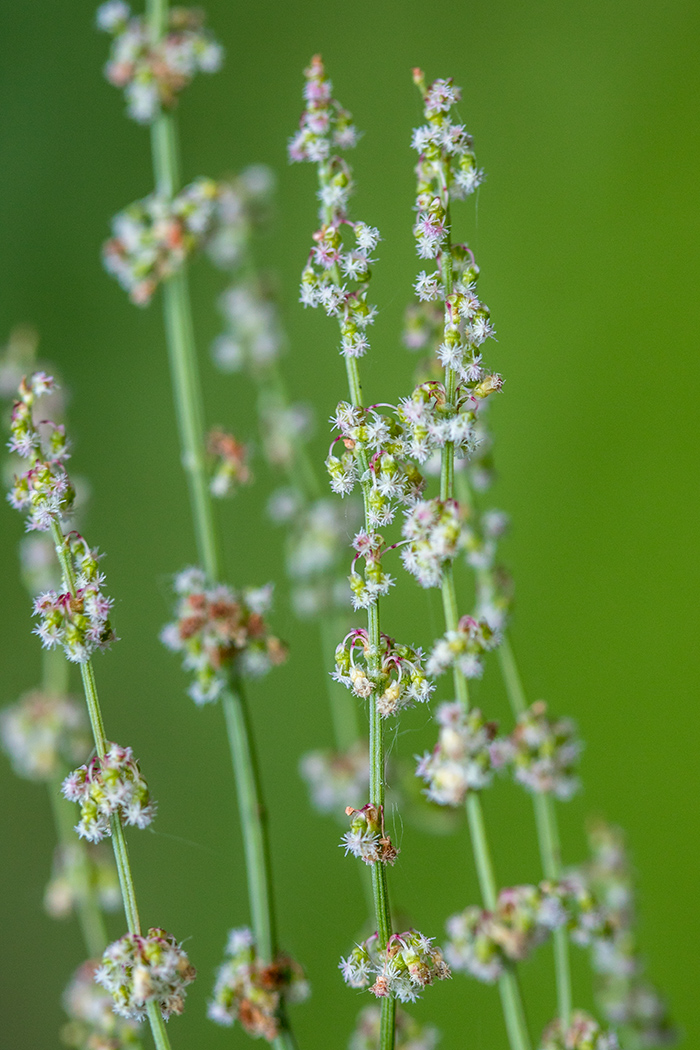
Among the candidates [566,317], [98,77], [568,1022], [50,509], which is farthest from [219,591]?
[98,77]

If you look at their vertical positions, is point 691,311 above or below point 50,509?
above

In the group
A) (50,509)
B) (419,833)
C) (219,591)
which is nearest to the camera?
(50,509)

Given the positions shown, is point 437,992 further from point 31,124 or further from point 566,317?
point 31,124

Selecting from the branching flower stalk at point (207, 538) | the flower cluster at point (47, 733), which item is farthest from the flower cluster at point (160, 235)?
the flower cluster at point (47, 733)

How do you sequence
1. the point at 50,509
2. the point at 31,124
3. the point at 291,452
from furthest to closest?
the point at 31,124 < the point at 291,452 < the point at 50,509

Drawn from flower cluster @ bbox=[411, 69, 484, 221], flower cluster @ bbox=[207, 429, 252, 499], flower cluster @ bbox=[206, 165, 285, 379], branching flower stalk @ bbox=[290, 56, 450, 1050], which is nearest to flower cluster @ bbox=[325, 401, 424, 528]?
branching flower stalk @ bbox=[290, 56, 450, 1050]

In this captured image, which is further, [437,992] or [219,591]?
[437,992]
